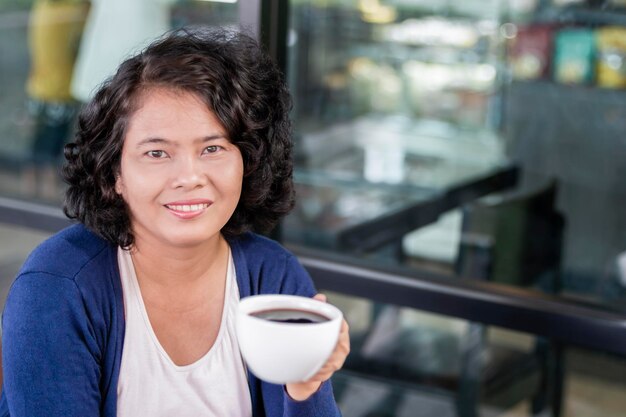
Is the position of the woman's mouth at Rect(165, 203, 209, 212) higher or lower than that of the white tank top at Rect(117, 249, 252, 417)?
higher

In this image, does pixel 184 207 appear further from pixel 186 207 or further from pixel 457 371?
pixel 457 371

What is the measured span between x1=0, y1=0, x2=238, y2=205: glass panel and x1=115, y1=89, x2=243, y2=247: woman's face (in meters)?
1.92

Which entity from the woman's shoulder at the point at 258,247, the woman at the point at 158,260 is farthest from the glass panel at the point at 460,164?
the woman at the point at 158,260

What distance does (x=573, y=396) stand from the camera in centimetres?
255

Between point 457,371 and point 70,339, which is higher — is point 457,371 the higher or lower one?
the lower one

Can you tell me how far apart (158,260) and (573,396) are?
160cm

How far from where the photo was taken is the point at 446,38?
3332 millimetres

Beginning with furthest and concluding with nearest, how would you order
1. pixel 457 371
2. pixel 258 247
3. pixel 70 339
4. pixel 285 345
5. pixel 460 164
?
pixel 460 164
pixel 457 371
pixel 258 247
pixel 70 339
pixel 285 345

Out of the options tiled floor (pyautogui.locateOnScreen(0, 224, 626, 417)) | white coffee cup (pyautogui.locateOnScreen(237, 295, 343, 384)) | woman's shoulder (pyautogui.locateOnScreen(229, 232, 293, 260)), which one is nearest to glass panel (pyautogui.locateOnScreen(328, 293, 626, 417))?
tiled floor (pyautogui.locateOnScreen(0, 224, 626, 417))

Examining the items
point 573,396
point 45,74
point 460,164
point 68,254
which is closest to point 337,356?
point 68,254

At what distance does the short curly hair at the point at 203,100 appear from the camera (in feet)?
4.08

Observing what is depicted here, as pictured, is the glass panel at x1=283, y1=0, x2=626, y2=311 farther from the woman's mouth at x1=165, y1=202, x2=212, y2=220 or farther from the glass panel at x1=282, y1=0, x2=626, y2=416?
the woman's mouth at x1=165, y1=202, x2=212, y2=220

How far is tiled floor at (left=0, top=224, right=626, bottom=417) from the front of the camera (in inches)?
94.3

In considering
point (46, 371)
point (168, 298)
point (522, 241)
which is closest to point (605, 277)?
point (522, 241)
